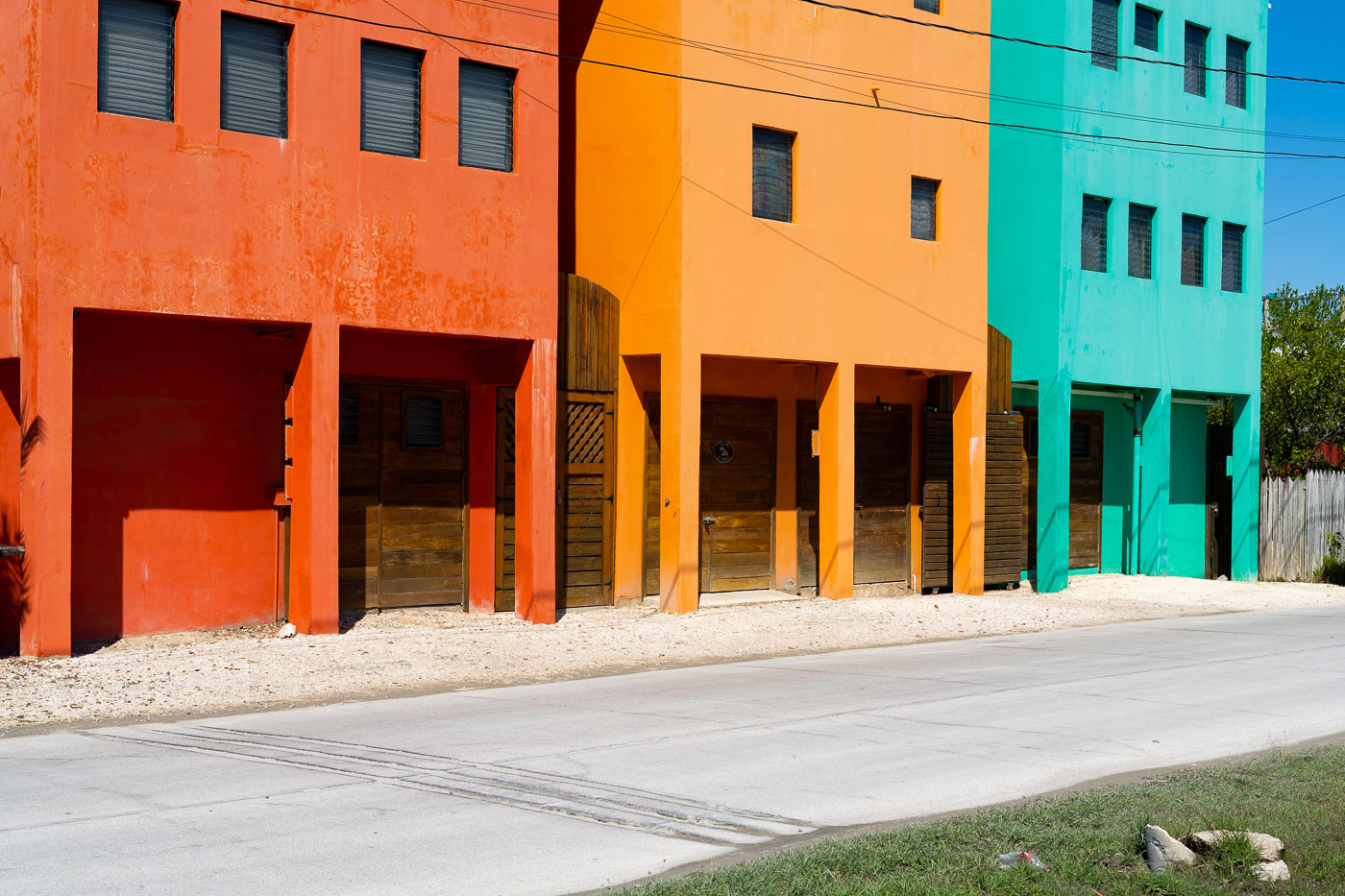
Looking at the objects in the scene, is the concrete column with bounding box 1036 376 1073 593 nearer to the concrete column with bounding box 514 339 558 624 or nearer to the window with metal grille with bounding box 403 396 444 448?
the concrete column with bounding box 514 339 558 624

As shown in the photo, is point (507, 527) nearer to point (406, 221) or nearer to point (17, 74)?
point (406, 221)

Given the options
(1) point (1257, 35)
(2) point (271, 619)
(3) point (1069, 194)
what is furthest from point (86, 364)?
(1) point (1257, 35)

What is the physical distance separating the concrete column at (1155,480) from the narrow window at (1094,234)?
9.71ft

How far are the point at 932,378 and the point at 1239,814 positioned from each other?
52.8ft

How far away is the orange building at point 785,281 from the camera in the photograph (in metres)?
18.2

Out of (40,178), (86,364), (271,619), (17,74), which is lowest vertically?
(271,619)

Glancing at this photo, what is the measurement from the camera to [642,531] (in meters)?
19.3

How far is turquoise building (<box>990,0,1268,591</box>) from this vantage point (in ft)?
75.7

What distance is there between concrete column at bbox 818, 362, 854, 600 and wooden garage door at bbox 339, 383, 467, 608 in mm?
5509

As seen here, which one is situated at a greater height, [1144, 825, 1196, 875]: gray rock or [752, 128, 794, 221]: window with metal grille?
[752, 128, 794, 221]: window with metal grille

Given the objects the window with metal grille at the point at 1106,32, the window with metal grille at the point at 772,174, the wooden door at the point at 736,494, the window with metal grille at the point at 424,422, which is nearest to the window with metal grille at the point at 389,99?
the window with metal grille at the point at 424,422

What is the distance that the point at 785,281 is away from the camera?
19.1 m

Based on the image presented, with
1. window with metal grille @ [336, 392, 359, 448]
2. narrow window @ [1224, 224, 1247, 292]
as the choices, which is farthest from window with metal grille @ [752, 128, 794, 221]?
narrow window @ [1224, 224, 1247, 292]

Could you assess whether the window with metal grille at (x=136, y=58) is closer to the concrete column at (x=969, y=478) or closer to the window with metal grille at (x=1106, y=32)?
the concrete column at (x=969, y=478)
